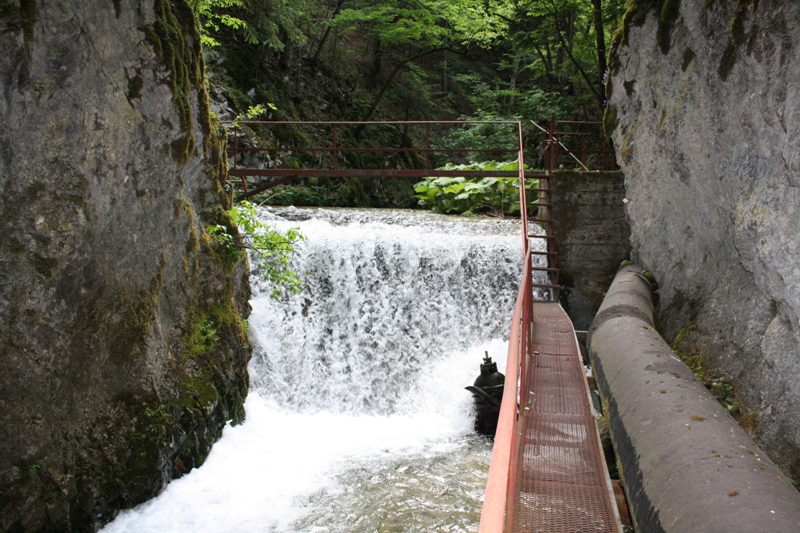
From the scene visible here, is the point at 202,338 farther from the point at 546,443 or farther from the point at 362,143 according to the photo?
the point at 362,143

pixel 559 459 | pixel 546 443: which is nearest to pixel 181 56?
pixel 546 443

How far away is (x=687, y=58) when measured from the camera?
7.45 m

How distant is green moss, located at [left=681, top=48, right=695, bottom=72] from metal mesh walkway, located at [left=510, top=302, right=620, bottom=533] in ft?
11.4

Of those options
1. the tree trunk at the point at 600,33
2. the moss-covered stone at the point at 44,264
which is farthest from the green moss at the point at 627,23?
the moss-covered stone at the point at 44,264

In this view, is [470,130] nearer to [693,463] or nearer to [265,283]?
[265,283]

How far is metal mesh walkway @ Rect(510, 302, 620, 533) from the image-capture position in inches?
153

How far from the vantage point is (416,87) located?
78.9ft

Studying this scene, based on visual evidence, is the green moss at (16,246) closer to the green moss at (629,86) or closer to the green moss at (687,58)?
the green moss at (687,58)

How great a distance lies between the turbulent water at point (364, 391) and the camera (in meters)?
6.42

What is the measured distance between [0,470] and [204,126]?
4.47 m

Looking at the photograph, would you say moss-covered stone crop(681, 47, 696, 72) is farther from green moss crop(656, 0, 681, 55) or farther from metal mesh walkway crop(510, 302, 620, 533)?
metal mesh walkway crop(510, 302, 620, 533)

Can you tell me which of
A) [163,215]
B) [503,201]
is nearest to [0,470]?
[163,215]

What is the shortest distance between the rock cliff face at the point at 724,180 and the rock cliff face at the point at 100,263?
5.39 m

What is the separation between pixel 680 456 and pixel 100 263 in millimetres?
4928
